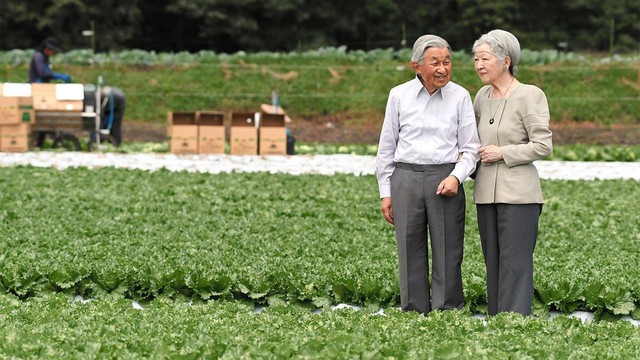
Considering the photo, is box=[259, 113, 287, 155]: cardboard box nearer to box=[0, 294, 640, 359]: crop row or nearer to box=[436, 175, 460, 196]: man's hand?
box=[0, 294, 640, 359]: crop row

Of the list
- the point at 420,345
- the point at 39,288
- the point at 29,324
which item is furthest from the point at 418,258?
the point at 39,288

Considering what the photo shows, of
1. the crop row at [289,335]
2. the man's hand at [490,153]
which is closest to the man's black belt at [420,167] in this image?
the man's hand at [490,153]

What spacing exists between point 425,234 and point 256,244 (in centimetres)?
295

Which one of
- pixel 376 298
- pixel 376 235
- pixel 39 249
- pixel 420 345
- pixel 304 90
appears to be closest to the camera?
pixel 420 345

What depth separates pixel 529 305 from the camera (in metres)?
6.74

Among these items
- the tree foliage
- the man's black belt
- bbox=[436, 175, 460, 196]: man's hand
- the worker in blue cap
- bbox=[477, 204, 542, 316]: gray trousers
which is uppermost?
the tree foliage

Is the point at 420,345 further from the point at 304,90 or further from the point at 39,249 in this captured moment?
the point at 304,90

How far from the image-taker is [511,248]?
6.66 meters

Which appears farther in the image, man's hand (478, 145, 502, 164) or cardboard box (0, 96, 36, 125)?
cardboard box (0, 96, 36, 125)

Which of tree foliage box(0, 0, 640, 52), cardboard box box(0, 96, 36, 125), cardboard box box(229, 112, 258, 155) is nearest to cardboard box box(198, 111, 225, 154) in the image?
cardboard box box(229, 112, 258, 155)

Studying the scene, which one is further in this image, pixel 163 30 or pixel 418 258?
pixel 163 30

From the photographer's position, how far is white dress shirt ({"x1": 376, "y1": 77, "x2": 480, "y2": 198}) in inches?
263

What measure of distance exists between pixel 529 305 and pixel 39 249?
426 centimetres

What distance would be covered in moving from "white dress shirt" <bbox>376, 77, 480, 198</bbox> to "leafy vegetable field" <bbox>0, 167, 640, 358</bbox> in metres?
0.93
